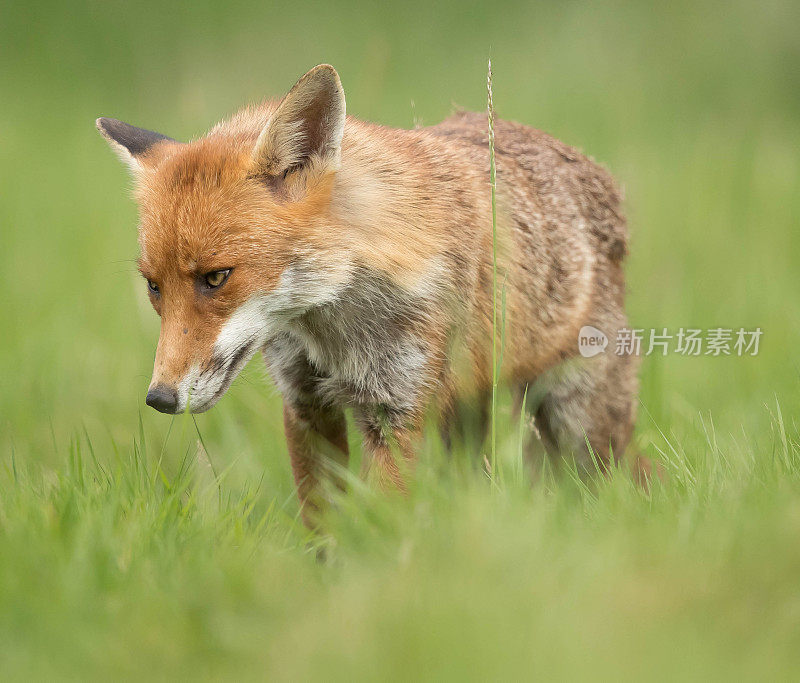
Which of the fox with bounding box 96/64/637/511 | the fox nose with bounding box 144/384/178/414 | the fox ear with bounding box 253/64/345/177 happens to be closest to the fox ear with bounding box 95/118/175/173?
the fox with bounding box 96/64/637/511

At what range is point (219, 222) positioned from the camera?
386cm

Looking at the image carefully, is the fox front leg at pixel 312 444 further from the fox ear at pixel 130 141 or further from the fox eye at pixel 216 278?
the fox ear at pixel 130 141

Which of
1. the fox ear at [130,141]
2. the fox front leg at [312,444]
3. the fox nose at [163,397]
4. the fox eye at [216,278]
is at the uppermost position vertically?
the fox ear at [130,141]

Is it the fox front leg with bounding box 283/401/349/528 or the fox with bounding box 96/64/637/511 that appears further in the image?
the fox front leg with bounding box 283/401/349/528

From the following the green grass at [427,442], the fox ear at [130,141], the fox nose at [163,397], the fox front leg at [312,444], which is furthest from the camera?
→ the fox front leg at [312,444]

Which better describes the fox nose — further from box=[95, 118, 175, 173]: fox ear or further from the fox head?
box=[95, 118, 175, 173]: fox ear

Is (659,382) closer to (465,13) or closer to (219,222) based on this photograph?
(219,222)

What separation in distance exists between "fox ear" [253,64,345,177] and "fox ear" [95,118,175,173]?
715 mm

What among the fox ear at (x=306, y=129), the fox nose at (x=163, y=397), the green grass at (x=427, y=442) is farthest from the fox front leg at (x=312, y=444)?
the fox ear at (x=306, y=129)

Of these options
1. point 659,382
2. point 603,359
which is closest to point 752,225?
point 659,382

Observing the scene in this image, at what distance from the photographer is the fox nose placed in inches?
145

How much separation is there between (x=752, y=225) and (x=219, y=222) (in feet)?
21.3

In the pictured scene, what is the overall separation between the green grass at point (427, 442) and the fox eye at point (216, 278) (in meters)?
0.68

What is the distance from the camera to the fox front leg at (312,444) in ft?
15.3
